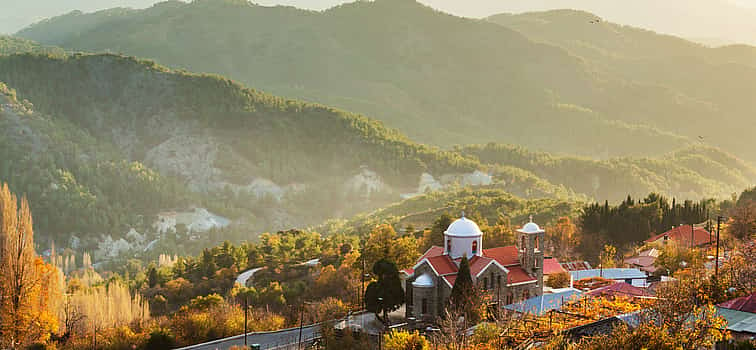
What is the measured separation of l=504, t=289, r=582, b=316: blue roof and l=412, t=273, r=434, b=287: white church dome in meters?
4.12

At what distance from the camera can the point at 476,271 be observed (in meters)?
42.5

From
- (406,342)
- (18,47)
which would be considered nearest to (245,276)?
(406,342)

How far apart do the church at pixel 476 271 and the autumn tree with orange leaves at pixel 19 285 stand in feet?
61.6

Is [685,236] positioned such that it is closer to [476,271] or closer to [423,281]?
[476,271]

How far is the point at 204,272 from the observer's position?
72.5 m

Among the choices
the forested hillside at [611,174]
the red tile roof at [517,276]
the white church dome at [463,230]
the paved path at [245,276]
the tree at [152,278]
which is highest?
the white church dome at [463,230]

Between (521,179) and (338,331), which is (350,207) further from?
(338,331)

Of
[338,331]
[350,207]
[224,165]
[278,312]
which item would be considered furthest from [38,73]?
[338,331]

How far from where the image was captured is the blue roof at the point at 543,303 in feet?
134

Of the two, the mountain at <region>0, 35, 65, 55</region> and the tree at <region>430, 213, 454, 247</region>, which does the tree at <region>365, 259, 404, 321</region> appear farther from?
the mountain at <region>0, 35, 65, 55</region>

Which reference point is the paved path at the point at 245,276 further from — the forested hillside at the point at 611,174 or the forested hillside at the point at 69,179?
the forested hillside at the point at 611,174

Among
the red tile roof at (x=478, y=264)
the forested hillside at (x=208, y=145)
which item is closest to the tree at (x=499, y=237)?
the red tile roof at (x=478, y=264)

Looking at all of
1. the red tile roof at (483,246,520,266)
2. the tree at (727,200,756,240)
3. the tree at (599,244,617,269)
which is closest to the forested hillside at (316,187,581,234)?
the tree at (599,244,617,269)

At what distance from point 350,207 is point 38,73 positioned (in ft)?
215
